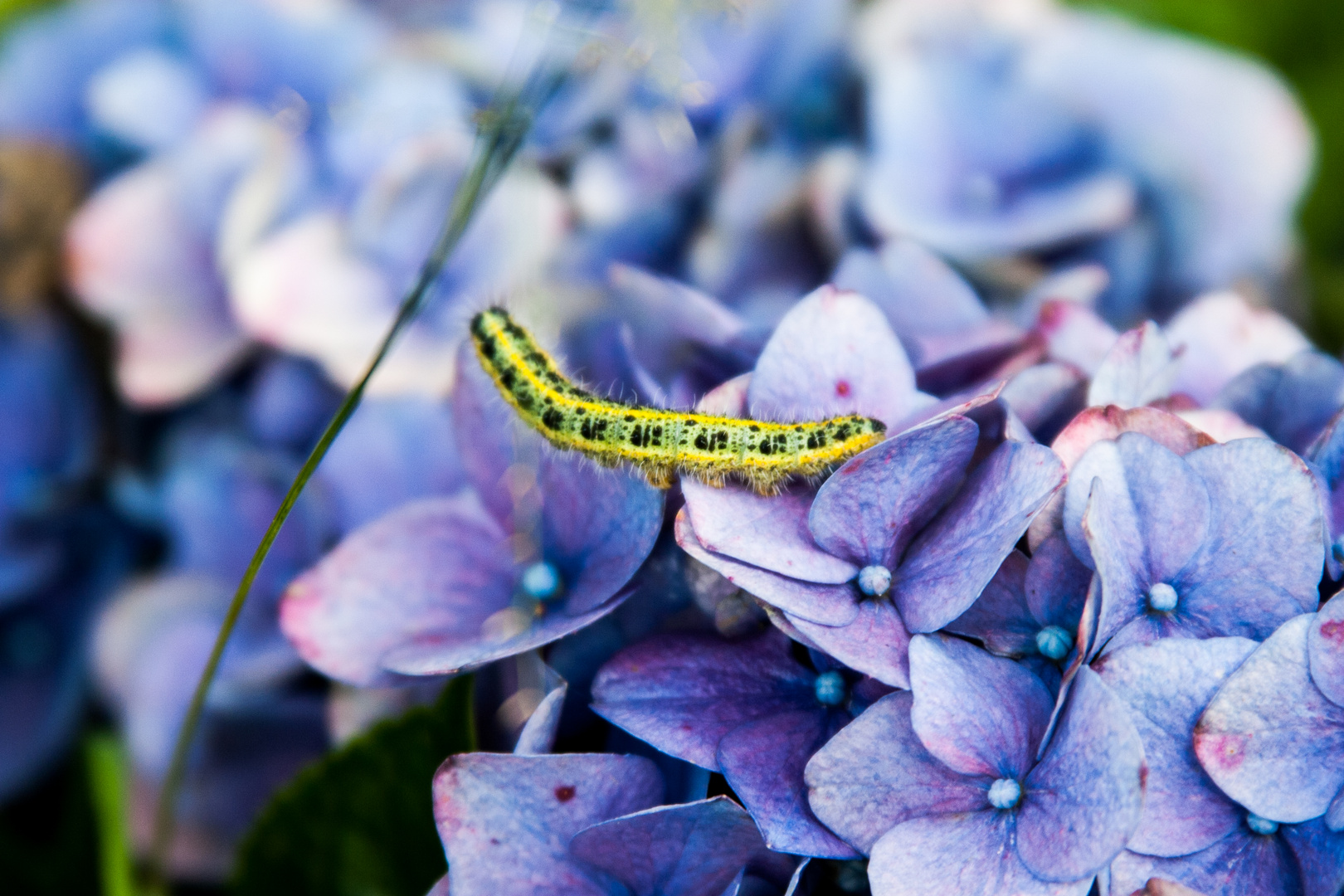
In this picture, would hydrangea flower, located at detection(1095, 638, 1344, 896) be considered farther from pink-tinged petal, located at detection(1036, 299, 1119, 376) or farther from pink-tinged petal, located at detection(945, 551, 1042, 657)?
pink-tinged petal, located at detection(1036, 299, 1119, 376)

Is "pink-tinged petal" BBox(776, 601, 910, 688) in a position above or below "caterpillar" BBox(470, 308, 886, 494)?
below

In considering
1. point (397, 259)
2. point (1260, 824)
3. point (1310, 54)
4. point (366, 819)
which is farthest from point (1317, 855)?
point (1310, 54)

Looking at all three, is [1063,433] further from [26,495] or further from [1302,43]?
[1302,43]

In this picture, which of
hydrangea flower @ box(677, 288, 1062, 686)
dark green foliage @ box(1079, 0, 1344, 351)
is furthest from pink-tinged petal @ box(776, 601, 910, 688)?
dark green foliage @ box(1079, 0, 1344, 351)

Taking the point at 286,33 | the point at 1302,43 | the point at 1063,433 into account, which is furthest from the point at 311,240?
the point at 1302,43

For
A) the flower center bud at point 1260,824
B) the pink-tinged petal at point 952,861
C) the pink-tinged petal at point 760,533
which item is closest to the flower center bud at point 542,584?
the pink-tinged petal at point 760,533
